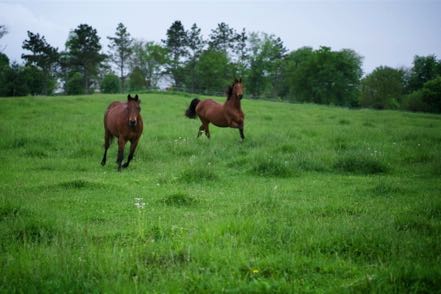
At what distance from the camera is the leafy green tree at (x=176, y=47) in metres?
90.1

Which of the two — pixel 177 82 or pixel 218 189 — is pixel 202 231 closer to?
pixel 218 189

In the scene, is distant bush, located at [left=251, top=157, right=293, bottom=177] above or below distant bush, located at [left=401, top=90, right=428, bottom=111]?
below

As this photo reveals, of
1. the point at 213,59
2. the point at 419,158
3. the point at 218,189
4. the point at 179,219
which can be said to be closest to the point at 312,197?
the point at 218,189

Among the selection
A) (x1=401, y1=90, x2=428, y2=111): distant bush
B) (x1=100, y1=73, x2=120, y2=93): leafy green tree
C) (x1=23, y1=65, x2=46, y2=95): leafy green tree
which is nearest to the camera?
(x1=23, y1=65, x2=46, y2=95): leafy green tree

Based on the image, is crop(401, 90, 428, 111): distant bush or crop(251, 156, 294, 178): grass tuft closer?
crop(251, 156, 294, 178): grass tuft

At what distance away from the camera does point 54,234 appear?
6.22m

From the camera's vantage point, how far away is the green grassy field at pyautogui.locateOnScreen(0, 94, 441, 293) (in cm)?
459

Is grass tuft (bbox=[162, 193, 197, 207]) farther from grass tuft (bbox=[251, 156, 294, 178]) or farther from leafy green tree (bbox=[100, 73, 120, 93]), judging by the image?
leafy green tree (bbox=[100, 73, 120, 93])

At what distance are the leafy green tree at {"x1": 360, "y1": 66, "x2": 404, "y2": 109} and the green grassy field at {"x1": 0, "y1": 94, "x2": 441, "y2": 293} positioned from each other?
7866cm

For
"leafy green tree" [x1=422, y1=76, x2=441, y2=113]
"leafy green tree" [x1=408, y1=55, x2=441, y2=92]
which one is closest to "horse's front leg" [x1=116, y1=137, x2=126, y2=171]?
"leafy green tree" [x1=422, y1=76, x2=441, y2=113]

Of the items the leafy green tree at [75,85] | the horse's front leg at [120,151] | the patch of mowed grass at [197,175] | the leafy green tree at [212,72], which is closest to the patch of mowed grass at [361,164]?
the patch of mowed grass at [197,175]

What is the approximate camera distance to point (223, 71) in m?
83.6

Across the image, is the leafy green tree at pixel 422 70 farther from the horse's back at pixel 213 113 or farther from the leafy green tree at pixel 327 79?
the horse's back at pixel 213 113

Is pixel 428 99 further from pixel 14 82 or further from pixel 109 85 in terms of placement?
pixel 14 82
